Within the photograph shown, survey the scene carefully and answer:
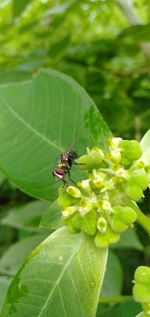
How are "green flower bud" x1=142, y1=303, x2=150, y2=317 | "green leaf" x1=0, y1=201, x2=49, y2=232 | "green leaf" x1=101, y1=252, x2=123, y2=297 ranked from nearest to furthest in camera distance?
"green flower bud" x1=142, y1=303, x2=150, y2=317
"green leaf" x1=101, y1=252, x2=123, y2=297
"green leaf" x1=0, y1=201, x2=49, y2=232

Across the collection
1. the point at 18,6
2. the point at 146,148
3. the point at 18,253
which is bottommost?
the point at 18,253

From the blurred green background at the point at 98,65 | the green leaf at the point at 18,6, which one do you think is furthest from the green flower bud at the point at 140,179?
the green leaf at the point at 18,6

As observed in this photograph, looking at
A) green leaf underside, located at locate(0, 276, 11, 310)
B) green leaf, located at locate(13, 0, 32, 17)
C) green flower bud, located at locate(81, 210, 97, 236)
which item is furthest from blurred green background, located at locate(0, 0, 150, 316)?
green flower bud, located at locate(81, 210, 97, 236)

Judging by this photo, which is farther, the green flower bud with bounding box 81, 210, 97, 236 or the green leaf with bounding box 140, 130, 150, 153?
the green leaf with bounding box 140, 130, 150, 153

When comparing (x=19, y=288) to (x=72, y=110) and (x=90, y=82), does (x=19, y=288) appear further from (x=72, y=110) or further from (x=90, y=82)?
(x=90, y=82)

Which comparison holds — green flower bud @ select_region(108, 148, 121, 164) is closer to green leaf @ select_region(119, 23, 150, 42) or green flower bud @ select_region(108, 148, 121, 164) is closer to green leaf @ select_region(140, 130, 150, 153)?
green leaf @ select_region(140, 130, 150, 153)

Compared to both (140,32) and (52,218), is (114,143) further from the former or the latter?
(140,32)

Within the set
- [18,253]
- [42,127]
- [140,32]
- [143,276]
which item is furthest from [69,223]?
[140,32]
